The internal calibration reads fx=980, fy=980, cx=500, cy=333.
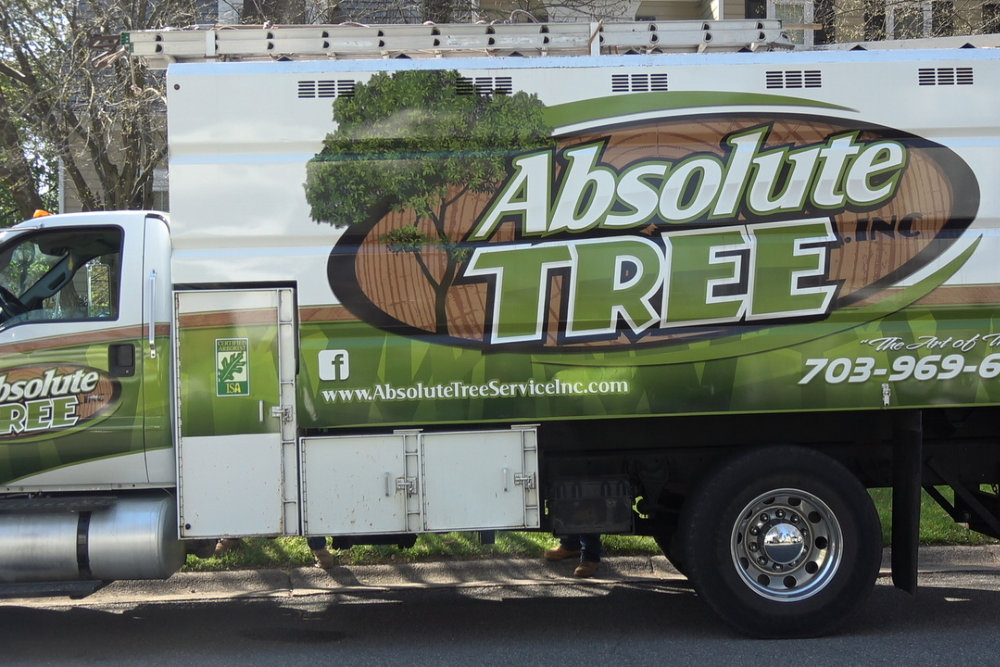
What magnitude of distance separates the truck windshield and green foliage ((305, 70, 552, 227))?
1340 mm

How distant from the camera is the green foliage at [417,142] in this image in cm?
526

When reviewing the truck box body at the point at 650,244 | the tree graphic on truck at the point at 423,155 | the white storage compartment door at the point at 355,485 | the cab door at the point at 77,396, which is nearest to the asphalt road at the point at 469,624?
the white storage compartment door at the point at 355,485

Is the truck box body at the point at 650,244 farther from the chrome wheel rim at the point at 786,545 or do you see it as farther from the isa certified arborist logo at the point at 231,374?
the chrome wheel rim at the point at 786,545

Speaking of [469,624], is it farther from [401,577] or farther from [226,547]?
[226,547]

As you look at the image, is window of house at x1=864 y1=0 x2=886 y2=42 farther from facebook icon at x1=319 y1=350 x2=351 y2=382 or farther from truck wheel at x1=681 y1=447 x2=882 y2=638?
facebook icon at x1=319 y1=350 x2=351 y2=382

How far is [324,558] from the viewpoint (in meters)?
6.91

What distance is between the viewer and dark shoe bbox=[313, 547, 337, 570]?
6.83 m

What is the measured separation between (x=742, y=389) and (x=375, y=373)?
1.99 metres

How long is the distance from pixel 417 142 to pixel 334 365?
128 centimetres

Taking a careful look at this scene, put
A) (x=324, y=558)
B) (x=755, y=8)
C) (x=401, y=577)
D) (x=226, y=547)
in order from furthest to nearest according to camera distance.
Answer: (x=755, y=8)
(x=226, y=547)
(x=401, y=577)
(x=324, y=558)

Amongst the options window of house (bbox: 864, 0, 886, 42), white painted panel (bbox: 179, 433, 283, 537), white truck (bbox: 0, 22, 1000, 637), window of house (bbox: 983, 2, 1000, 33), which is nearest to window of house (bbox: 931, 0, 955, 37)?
window of house (bbox: 983, 2, 1000, 33)

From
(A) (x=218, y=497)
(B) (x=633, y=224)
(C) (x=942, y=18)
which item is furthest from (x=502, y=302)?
(C) (x=942, y=18)

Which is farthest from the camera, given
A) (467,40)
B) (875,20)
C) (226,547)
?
(875,20)

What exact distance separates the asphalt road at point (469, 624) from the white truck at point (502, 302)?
1.45 feet
